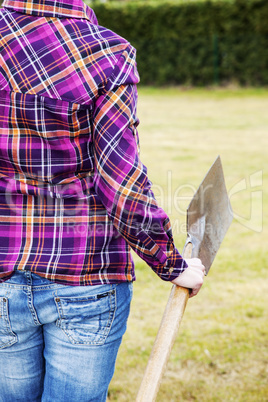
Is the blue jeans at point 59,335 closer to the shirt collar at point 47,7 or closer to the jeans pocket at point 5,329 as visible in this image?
the jeans pocket at point 5,329

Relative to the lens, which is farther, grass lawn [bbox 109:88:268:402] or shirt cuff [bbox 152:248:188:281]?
grass lawn [bbox 109:88:268:402]

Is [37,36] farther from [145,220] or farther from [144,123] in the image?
[144,123]

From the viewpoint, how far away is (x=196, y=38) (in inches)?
635

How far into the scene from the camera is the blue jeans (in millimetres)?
1284

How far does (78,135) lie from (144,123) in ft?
31.7

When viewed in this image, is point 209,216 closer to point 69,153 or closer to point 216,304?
point 69,153

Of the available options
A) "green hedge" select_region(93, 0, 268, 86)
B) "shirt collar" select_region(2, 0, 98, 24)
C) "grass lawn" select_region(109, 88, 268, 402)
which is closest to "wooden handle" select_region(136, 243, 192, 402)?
"shirt collar" select_region(2, 0, 98, 24)

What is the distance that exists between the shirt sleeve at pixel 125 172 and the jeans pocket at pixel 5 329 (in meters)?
0.34

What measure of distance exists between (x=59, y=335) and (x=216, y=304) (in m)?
2.26

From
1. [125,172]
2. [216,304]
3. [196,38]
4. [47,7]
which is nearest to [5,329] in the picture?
[125,172]

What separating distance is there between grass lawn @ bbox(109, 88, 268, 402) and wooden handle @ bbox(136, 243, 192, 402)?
1295 mm

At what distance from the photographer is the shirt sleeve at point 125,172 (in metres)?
1.23

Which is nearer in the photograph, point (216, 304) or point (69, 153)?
point (69, 153)

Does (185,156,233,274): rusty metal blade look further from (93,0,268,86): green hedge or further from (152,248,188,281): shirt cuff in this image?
(93,0,268,86): green hedge
